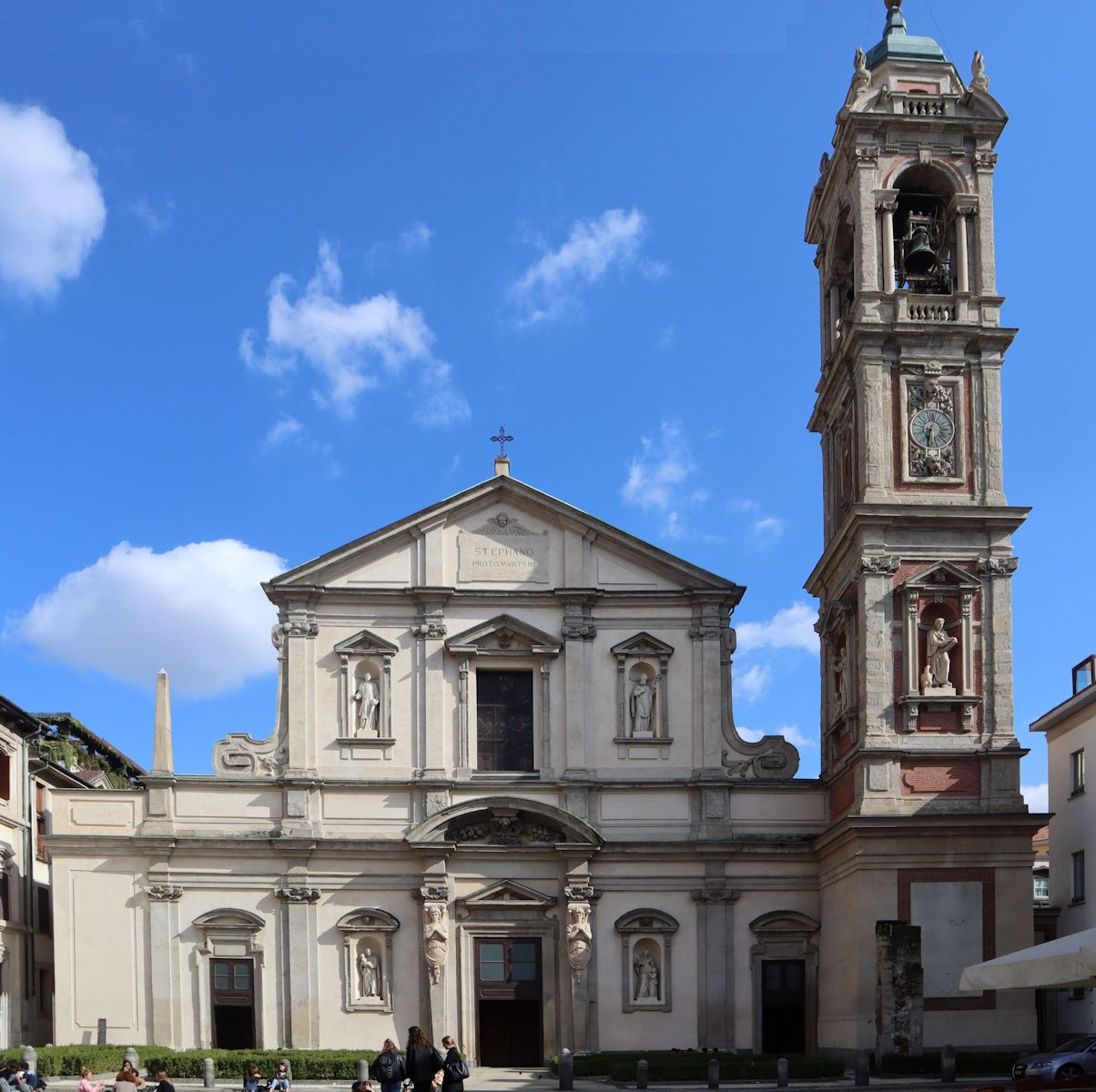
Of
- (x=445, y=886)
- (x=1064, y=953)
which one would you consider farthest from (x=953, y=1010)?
(x=1064, y=953)

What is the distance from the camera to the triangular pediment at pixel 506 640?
36.1 meters

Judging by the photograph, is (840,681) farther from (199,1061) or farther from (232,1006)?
(199,1061)

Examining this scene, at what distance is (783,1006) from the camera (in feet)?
114

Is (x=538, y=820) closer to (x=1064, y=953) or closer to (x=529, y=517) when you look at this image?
(x=529, y=517)

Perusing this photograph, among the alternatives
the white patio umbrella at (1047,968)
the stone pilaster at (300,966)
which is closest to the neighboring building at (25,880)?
the stone pilaster at (300,966)

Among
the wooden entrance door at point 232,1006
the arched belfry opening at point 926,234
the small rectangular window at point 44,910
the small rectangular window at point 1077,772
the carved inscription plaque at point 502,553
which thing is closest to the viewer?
the wooden entrance door at point 232,1006

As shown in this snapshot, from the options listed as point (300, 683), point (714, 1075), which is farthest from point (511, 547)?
point (714, 1075)

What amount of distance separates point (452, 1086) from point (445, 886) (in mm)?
14990

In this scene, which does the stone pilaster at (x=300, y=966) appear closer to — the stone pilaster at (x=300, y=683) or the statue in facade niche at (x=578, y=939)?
the stone pilaster at (x=300, y=683)

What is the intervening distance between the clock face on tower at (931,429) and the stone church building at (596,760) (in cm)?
6

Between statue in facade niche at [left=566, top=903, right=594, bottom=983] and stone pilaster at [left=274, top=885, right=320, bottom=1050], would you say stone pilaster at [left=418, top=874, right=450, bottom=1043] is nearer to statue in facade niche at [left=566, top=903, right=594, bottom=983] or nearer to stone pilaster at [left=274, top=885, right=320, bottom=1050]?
stone pilaster at [left=274, top=885, right=320, bottom=1050]

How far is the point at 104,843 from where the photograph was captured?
3494cm

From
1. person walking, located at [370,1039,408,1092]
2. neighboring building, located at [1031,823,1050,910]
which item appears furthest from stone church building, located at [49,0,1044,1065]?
person walking, located at [370,1039,408,1092]

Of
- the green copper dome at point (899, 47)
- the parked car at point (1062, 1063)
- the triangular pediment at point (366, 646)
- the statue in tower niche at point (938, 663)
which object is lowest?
the parked car at point (1062, 1063)
